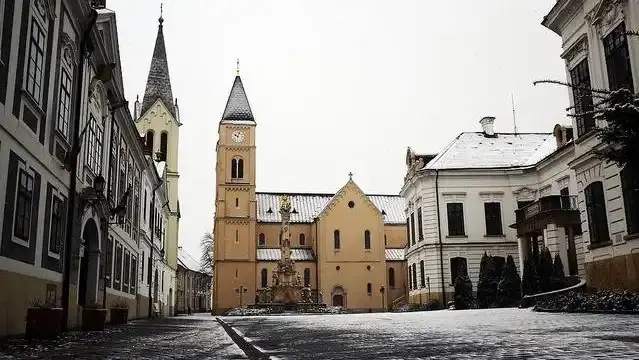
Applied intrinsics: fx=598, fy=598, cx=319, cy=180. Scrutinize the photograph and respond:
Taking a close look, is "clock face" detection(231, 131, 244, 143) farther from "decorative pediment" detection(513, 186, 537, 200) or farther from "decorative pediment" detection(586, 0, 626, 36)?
"decorative pediment" detection(586, 0, 626, 36)

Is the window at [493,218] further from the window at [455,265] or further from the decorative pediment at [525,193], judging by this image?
the window at [455,265]

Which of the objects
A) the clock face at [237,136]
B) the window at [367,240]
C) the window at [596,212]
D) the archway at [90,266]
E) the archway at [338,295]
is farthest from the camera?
the clock face at [237,136]

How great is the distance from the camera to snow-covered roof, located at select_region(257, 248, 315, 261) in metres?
66.7

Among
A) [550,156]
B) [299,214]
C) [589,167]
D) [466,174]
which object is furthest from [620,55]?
[299,214]

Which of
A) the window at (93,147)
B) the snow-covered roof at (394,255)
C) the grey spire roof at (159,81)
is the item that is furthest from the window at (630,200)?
the snow-covered roof at (394,255)

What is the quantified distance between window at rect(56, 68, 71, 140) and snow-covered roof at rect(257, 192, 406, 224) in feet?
183

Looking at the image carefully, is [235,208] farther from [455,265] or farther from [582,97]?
[582,97]

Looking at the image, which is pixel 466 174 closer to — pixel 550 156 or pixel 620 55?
pixel 550 156

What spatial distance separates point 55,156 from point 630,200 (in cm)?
1676

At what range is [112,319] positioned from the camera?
19.5m

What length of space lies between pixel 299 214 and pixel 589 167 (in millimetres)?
53288

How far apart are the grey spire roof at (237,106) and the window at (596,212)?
52.5 metres

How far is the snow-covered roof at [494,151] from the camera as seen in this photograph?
1794 inches

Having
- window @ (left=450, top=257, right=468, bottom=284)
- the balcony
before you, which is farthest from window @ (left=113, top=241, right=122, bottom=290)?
window @ (left=450, top=257, right=468, bottom=284)
